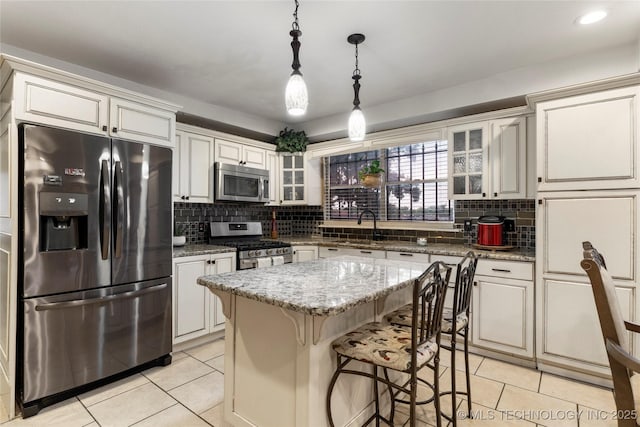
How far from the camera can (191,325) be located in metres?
3.11

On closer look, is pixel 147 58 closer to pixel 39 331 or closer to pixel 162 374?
pixel 39 331

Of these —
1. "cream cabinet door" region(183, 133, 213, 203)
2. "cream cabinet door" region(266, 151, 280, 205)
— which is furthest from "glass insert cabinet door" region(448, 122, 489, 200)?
"cream cabinet door" region(183, 133, 213, 203)

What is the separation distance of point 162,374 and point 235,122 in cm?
280

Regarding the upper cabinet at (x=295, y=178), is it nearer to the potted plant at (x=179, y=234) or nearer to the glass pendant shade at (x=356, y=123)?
the potted plant at (x=179, y=234)

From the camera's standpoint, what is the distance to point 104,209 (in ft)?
7.74

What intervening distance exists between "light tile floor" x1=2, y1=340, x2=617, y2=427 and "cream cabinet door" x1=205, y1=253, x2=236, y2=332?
59 cm

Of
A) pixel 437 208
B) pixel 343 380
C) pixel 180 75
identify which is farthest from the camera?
pixel 437 208

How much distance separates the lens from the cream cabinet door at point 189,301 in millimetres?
2994

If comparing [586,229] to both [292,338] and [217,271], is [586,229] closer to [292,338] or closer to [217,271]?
[292,338]

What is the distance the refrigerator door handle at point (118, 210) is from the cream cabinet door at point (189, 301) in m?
0.60

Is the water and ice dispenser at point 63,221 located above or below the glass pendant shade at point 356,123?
below

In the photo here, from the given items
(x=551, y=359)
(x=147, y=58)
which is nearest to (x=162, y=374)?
(x=147, y=58)

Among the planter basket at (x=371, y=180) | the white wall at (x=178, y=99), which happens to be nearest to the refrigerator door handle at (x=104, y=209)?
the white wall at (x=178, y=99)

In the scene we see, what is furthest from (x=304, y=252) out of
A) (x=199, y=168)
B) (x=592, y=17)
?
(x=592, y=17)
